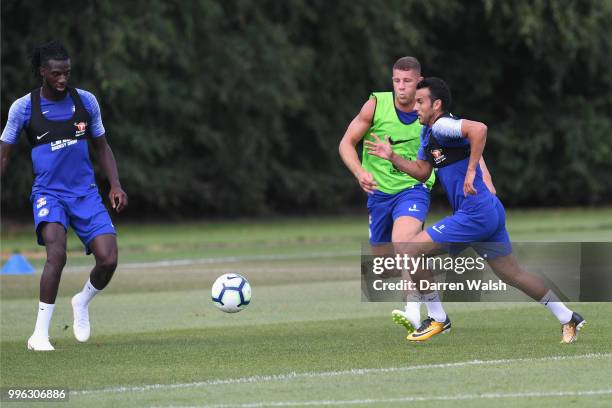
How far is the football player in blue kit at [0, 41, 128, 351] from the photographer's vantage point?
11.0 meters

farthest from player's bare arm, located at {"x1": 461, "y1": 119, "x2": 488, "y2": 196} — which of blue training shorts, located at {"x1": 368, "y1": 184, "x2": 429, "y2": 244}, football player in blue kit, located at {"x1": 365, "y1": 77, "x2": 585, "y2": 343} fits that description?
blue training shorts, located at {"x1": 368, "y1": 184, "x2": 429, "y2": 244}

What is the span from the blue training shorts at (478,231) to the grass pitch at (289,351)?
81 cm

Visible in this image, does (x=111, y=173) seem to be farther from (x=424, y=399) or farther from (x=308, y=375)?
(x=424, y=399)

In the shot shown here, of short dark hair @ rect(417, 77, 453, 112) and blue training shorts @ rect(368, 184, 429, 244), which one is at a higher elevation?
short dark hair @ rect(417, 77, 453, 112)

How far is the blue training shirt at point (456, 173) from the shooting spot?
35.0 feet

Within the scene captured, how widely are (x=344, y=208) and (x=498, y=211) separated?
31088 mm

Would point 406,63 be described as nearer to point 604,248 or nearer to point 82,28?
point 604,248

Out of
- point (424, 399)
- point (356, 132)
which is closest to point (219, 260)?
point (356, 132)

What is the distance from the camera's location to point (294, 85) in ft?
118

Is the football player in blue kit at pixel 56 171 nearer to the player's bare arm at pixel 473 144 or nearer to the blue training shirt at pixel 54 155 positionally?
the blue training shirt at pixel 54 155

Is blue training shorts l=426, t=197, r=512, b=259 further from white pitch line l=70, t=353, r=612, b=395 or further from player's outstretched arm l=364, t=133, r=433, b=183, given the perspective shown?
white pitch line l=70, t=353, r=612, b=395

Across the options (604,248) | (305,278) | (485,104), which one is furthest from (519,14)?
(305,278)

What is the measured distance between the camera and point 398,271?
1182 cm

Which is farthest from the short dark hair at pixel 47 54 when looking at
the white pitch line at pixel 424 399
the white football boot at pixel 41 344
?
the white pitch line at pixel 424 399
